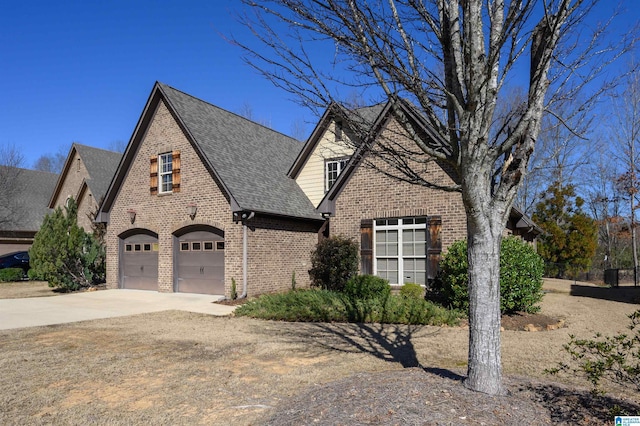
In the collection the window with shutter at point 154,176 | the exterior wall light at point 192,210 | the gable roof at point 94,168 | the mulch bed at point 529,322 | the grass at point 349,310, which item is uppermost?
the gable roof at point 94,168

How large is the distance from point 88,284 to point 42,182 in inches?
818

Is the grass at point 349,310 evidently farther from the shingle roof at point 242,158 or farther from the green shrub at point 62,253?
the green shrub at point 62,253

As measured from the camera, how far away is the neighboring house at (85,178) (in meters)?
30.2

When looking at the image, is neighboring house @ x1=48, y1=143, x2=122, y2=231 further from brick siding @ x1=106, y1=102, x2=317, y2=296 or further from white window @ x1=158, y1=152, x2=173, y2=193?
white window @ x1=158, y1=152, x2=173, y2=193

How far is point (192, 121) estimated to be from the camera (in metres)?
18.1

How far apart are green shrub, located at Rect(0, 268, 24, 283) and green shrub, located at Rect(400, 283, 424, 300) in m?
21.8

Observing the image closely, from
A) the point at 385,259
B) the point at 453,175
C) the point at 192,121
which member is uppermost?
the point at 192,121

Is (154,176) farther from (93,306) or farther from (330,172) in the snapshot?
(330,172)

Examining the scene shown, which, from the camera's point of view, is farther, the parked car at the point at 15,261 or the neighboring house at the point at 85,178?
the neighboring house at the point at 85,178

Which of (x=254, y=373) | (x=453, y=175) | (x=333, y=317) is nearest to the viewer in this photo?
(x=254, y=373)

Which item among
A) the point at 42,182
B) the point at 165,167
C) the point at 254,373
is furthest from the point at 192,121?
the point at 42,182

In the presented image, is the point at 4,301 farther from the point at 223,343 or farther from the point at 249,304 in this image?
the point at 223,343

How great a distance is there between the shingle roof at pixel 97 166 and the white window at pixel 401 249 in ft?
69.0

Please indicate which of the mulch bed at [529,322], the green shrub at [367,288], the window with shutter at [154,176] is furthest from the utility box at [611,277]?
the window with shutter at [154,176]
